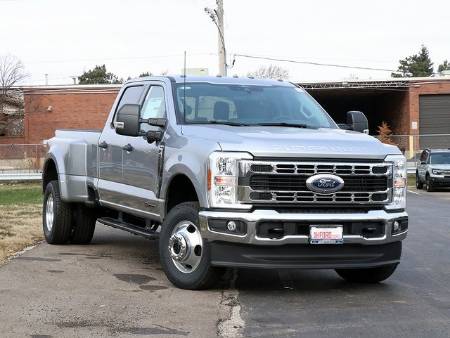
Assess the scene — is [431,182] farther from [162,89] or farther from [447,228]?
[162,89]

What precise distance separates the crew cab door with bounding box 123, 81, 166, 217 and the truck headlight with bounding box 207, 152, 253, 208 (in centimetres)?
117

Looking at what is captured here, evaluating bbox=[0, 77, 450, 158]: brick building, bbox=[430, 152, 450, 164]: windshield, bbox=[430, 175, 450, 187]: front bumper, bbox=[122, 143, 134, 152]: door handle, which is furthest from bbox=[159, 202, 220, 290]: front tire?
bbox=[0, 77, 450, 158]: brick building

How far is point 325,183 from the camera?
654cm

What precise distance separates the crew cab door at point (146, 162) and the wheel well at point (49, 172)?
264 centimetres

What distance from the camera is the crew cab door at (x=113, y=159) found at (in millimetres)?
8562

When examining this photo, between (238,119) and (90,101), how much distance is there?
41542 mm

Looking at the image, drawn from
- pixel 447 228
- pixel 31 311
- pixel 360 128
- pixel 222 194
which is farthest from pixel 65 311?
pixel 447 228

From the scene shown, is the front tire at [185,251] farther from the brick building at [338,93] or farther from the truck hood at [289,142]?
the brick building at [338,93]

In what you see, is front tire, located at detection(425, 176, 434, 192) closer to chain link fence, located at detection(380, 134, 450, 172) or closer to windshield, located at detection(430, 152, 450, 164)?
windshield, located at detection(430, 152, 450, 164)

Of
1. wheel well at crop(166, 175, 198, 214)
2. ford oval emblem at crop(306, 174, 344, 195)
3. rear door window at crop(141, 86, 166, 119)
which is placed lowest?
wheel well at crop(166, 175, 198, 214)

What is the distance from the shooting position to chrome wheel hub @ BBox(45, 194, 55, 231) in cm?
1037

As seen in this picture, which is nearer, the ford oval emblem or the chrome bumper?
the chrome bumper

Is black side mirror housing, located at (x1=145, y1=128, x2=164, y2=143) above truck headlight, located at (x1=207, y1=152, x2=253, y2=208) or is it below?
above

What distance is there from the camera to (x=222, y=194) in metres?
6.49
